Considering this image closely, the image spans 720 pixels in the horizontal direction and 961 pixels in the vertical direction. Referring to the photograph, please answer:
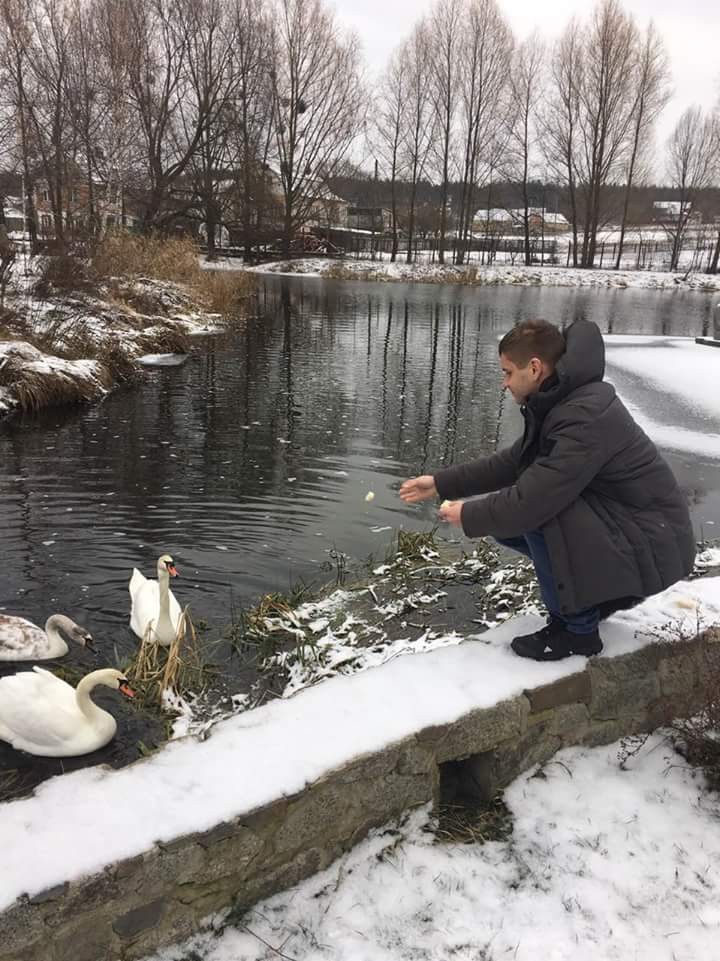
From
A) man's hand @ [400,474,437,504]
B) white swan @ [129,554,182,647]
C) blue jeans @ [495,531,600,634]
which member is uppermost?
man's hand @ [400,474,437,504]

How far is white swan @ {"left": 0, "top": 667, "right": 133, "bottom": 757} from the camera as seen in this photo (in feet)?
9.48

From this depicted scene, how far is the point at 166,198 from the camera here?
3547 cm

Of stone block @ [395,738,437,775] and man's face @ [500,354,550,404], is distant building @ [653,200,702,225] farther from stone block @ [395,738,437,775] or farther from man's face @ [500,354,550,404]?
stone block @ [395,738,437,775]

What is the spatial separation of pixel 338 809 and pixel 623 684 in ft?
4.11

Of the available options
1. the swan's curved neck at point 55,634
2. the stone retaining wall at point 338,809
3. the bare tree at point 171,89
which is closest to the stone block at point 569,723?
the stone retaining wall at point 338,809

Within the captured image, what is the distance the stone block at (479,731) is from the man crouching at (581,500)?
309mm

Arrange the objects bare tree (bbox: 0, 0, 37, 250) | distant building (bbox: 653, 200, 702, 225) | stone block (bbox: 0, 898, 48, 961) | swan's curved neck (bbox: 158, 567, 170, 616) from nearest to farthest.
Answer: stone block (bbox: 0, 898, 48, 961) < swan's curved neck (bbox: 158, 567, 170, 616) < bare tree (bbox: 0, 0, 37, 250) < distant building (bbox: 653, 200, 702, 225)

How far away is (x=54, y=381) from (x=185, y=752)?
8276mm

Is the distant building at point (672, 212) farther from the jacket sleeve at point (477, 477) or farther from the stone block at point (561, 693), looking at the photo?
the stone block at point (561, 693)

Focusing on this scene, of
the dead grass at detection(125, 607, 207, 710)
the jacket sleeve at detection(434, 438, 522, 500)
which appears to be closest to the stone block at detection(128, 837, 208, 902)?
the dead grass at detection(125, 607, 207, 710)

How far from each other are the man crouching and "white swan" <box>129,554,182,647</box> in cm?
191

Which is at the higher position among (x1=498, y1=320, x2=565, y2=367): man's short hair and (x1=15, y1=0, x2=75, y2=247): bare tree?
(x1=15, y1=0, x2=75, y2=247): bare tree

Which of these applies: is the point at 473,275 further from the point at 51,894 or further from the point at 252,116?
the point at 51,894

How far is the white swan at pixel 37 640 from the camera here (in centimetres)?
371
